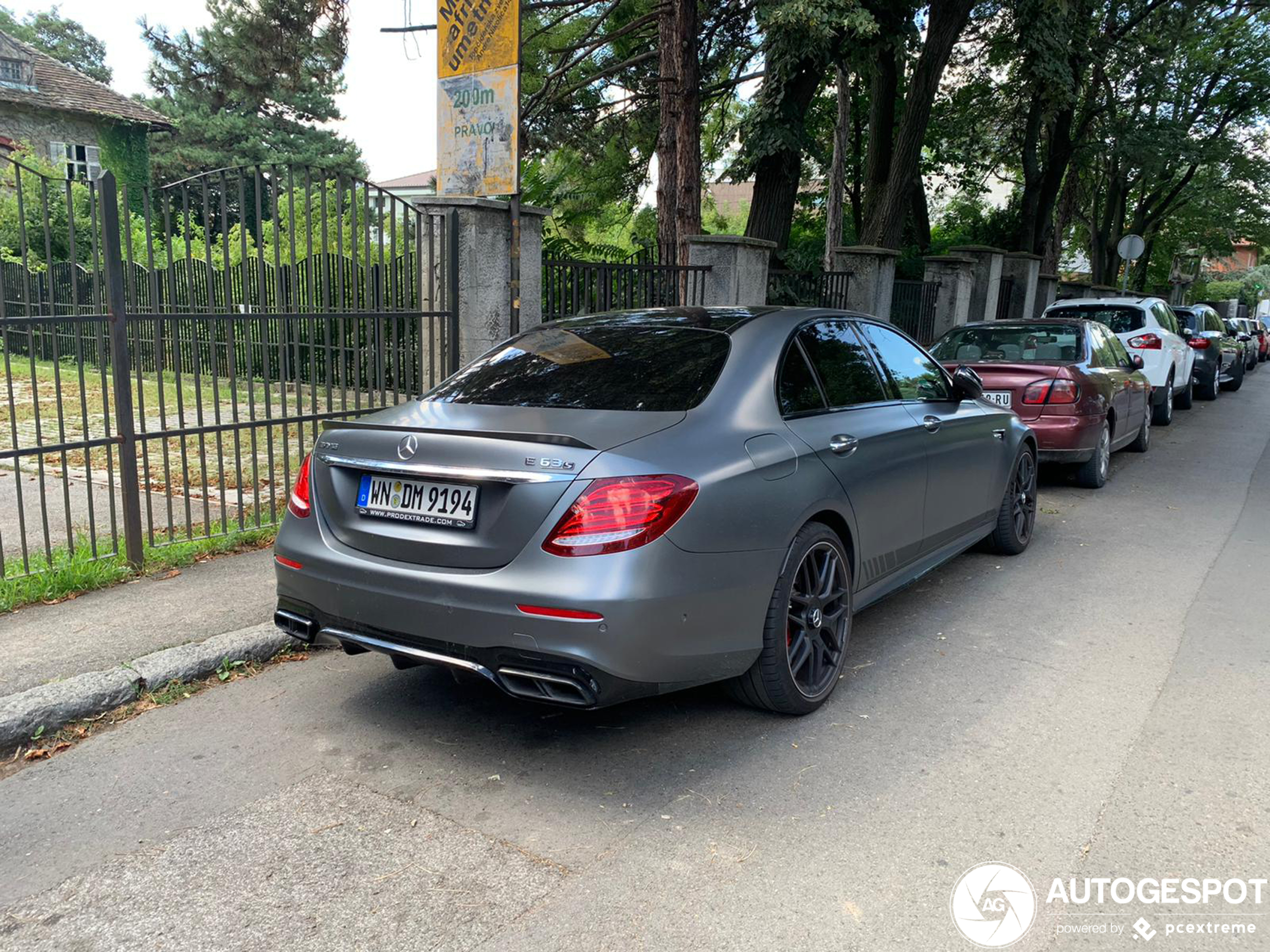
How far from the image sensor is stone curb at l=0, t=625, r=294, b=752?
12.2ft

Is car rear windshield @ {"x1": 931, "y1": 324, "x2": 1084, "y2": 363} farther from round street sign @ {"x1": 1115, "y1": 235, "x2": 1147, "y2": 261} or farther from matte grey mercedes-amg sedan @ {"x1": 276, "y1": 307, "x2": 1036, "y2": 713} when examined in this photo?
round street sign @ {"x1": 1115, "y1": 235, "x2": 1147, "y2": 261}

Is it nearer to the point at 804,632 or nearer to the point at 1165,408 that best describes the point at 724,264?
the point at 804,632

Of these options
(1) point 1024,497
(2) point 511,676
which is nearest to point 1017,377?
(1) point 1024,497

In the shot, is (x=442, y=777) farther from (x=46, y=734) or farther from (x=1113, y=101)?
(x=1113, y=101)

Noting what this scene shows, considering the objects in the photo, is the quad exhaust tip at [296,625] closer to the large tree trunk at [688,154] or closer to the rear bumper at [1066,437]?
the rear bumper at [1066,437]

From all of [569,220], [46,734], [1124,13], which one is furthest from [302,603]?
[1124,13]

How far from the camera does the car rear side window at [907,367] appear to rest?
5105 mm

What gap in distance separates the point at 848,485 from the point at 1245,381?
81.5ft

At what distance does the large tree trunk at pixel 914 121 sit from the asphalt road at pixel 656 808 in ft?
41.9

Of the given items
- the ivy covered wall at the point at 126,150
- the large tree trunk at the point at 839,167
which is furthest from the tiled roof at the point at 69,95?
the large tree trunk at the point at 839,167

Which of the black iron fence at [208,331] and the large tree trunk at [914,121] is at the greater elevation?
the large tree trunk at [914,121]

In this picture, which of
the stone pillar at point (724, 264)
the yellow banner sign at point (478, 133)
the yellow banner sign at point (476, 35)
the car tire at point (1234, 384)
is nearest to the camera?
the yellow banner sign at point (476, 35)

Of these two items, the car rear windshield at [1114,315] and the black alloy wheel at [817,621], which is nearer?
the black alloy wheel at [817,621]

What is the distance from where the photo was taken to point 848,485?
4.15 meters
